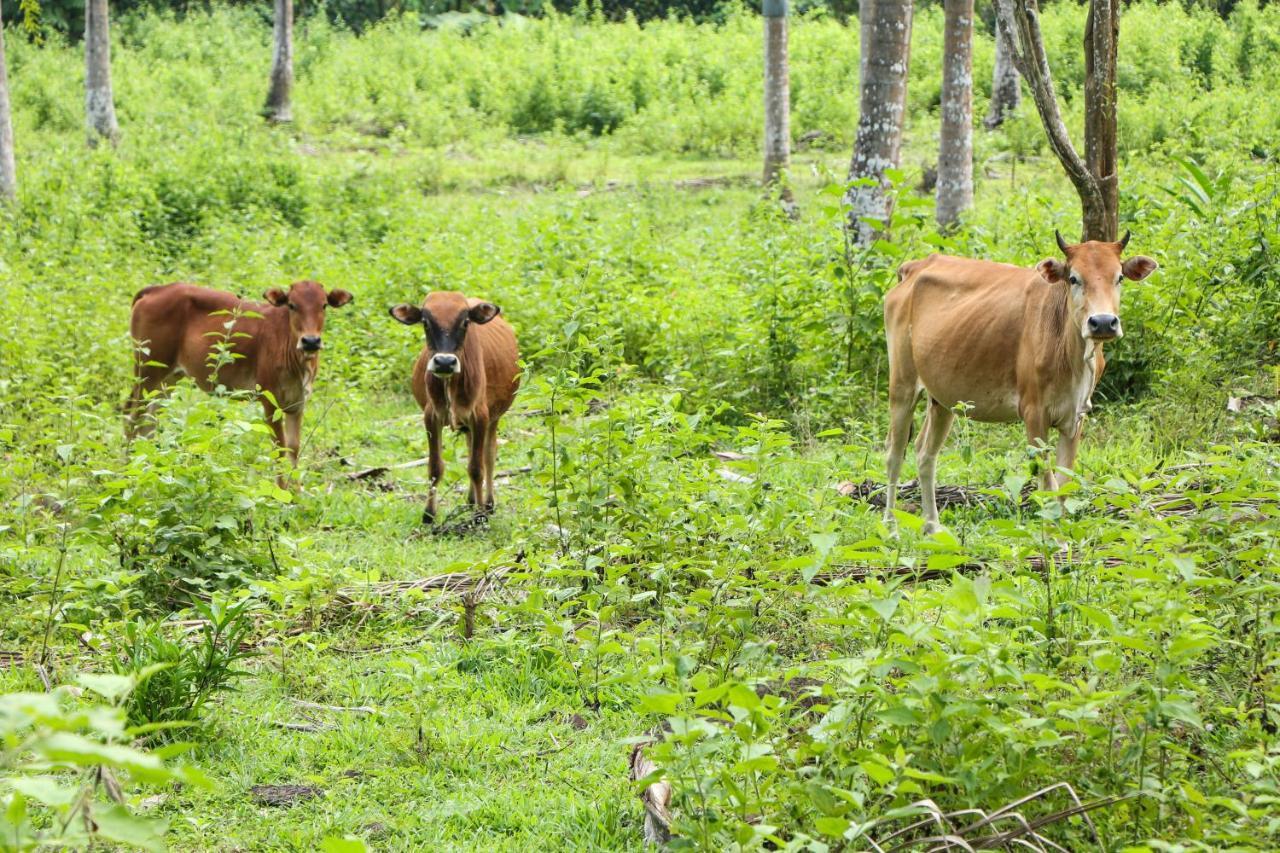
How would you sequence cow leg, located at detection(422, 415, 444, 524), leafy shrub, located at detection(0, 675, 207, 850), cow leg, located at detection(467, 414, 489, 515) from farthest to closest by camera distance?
cow leg, located at detection(422, 415, 444, 524) < cow leg, located at detection(467, 414, 489, 515) < leafy shrub, located at detection(0, 675, 207, 850)

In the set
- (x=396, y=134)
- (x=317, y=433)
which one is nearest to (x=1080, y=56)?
(x=396, y=134)

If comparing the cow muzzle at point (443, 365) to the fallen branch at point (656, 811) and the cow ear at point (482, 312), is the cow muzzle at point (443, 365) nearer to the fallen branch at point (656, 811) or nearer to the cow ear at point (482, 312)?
the cow ear at point (482, 312)

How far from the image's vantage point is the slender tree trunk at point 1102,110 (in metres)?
7.99

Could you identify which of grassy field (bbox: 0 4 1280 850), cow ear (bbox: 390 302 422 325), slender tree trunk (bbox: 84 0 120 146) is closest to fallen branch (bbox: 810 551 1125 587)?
grassy field (bbox: 0 4 1280 850)

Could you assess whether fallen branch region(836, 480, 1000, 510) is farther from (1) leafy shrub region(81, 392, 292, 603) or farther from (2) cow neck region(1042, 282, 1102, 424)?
(1) leafy shrub region(81, 392, 292, 603)

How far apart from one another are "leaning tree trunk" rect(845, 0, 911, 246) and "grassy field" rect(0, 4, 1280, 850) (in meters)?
0.66

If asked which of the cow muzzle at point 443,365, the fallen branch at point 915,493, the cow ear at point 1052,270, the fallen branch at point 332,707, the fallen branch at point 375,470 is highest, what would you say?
the cow ear at point 1052,270

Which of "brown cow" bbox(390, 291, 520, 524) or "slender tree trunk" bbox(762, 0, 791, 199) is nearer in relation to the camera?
"brown cow" bbox(390, 291, 520, 524)

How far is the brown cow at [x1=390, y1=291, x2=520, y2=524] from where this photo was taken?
Answer: 8281mm

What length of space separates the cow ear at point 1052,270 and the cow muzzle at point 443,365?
339 cm

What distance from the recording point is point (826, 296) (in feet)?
31.6

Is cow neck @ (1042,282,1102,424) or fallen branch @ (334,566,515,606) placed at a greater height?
cow neck @ (1042,282,1102,424)

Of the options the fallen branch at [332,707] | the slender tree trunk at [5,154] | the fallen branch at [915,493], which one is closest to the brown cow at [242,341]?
the fallen branch at [915,493]

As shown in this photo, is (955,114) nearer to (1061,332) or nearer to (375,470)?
(1061,332)
